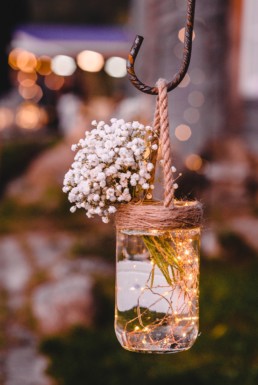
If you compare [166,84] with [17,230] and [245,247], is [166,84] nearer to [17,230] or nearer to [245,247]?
[245,247]

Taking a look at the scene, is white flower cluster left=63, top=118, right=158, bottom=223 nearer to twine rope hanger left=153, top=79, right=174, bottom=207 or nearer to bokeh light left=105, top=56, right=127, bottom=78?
twine rope hanger left=153, top=79, right=174, bottom=207

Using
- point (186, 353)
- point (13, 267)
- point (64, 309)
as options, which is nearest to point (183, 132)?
point (13, 267)

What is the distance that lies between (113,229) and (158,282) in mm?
246

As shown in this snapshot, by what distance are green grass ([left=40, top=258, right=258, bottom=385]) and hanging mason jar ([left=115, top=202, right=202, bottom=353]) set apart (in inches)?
106

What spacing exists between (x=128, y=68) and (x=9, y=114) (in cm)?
1737

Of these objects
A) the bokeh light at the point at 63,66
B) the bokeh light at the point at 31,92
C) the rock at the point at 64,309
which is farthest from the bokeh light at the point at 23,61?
the rock at the point at 64,309

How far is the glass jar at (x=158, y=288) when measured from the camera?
1.69 meters

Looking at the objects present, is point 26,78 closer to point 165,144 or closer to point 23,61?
point 23,61

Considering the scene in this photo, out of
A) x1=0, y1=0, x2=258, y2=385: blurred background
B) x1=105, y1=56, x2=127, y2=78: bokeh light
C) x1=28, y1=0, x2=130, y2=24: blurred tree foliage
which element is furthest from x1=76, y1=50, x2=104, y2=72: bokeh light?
x1=28, y1=0, x2=130, y2=24: blurred tree foliage

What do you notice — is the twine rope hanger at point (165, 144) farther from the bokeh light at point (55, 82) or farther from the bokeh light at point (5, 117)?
the bokeh light at point (55, 82)

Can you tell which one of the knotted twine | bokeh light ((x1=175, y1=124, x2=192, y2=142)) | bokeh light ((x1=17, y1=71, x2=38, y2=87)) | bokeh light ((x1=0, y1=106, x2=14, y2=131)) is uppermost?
the knotted twine

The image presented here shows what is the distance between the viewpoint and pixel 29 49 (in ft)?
54.8

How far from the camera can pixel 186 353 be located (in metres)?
4.84

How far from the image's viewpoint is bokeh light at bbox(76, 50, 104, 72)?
749 inches
